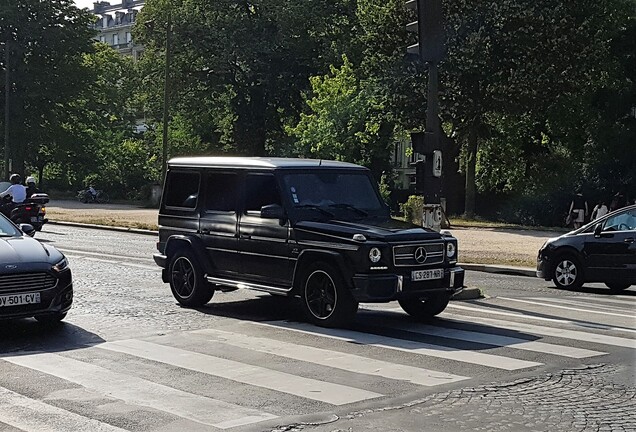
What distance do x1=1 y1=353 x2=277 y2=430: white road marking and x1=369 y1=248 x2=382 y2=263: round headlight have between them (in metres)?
3.33

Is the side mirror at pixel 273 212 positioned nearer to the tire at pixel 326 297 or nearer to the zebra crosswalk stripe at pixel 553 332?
the tire at pixel 326 297

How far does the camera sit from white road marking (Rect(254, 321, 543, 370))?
30.5 ft

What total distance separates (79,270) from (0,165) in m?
60.0

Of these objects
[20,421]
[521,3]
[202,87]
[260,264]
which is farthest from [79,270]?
[202,87]

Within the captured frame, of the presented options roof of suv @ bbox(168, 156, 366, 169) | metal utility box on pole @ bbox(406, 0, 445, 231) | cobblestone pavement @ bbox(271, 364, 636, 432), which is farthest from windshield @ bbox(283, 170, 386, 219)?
cobblestone pavement @ bbox(271, 364, 636, 432)

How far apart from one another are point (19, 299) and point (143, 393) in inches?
131

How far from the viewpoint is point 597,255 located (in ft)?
55.8

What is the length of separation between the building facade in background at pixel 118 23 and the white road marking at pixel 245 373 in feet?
460

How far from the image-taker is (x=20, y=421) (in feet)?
23.1

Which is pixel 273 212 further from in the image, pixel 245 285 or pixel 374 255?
pixel 374 255

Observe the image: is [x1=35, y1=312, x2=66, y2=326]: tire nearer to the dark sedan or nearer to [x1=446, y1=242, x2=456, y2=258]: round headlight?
the dark sedan

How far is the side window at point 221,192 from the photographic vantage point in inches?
510

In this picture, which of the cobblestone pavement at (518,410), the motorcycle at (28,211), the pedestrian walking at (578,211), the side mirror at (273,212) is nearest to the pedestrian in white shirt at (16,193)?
the motorcycle at (28,211)

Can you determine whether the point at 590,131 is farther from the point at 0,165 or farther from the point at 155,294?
the point at 0,165
